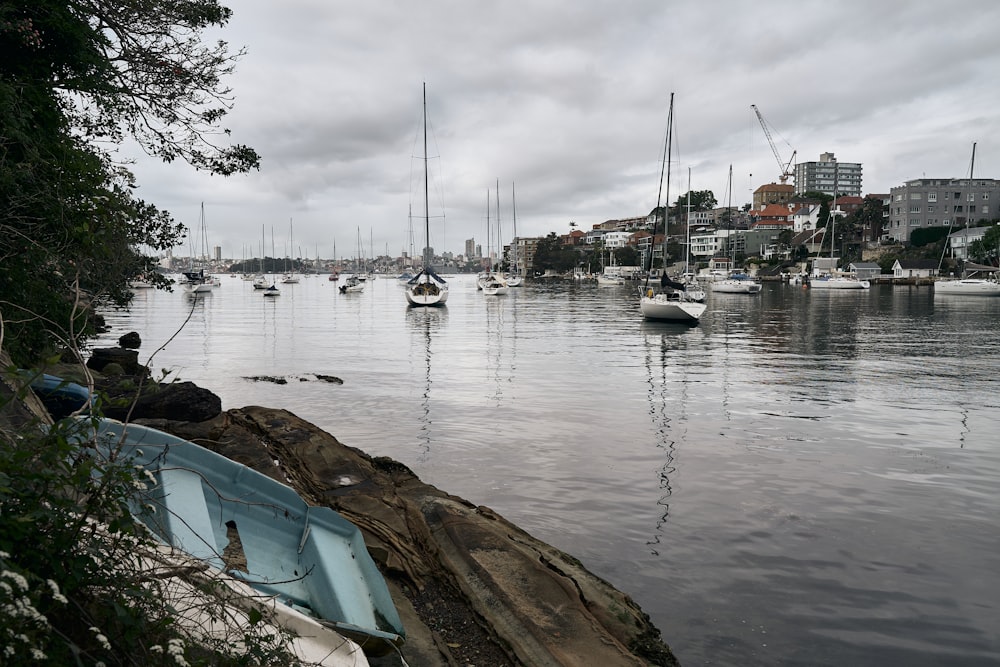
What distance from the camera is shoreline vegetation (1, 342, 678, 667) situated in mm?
6043

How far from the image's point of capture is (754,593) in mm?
7895

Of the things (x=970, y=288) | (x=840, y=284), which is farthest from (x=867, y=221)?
(x=970, y=288)

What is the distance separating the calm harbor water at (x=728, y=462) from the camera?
750 cm

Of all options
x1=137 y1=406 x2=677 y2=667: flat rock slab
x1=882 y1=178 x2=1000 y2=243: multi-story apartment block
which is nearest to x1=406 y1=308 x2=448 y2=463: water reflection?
x1=137 y1=406 x2=677 y2=667: flat rock slab

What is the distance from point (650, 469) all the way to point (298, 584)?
25.8 ft

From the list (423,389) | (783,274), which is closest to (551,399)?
(423,389)

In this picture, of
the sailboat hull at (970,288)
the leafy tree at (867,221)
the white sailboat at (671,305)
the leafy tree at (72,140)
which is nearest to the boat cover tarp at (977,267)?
the sailboat hull at (970,288)

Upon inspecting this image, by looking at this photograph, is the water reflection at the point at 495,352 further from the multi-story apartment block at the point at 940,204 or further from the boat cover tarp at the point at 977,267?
the multi-story apartment block at the point at 940,204

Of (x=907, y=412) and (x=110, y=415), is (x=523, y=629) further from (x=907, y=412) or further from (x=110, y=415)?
(x=907, y=412)

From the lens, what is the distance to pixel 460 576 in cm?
711

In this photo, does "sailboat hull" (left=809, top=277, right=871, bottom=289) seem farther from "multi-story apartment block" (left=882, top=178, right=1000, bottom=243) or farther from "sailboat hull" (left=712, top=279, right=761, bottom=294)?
"multi-story apartment block" (left=882, top=178, right=1000, bottom=243)

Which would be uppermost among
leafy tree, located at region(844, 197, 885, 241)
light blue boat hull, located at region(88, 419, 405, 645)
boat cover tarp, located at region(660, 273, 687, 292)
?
leafy tree, located at region(844, 197, 885, 241)

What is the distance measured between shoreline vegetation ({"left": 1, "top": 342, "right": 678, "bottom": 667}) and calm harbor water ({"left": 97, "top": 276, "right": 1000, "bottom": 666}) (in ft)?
3.01

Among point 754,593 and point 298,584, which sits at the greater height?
point 298,584
